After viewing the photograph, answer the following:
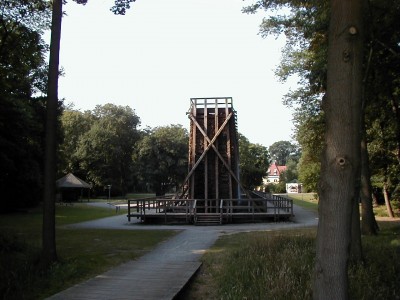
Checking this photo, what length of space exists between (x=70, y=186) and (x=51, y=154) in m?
46.3

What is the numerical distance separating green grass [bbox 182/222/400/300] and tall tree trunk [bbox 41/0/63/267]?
3633 mm

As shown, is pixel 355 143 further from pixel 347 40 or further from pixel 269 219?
pixel 269 219

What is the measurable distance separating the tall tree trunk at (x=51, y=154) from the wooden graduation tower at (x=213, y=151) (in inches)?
744

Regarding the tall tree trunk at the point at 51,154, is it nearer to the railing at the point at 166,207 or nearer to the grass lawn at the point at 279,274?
the grass lawn at the point at 279,274

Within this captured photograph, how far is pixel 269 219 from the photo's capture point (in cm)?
2730

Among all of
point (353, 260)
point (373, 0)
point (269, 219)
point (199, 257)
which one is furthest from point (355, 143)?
point (269, 219)

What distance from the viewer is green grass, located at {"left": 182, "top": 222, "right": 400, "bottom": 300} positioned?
7234 millimetres

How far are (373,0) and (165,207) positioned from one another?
1696cm

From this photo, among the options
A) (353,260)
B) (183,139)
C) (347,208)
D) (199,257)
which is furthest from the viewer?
(183,139)

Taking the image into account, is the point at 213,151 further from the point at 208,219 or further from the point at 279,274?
the point at 279,274

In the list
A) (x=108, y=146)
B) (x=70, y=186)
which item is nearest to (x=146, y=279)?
(x=70, y=186)

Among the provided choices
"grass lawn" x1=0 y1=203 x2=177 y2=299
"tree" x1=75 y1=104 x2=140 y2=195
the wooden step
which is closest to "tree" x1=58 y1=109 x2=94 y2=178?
"tree" x1=75 y1=104 x2=140 y2=195

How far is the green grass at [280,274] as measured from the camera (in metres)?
7.23

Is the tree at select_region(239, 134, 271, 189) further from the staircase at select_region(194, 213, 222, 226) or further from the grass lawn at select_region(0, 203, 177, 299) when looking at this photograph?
the grass lawn at select_region(0, 203, 177, 299)
